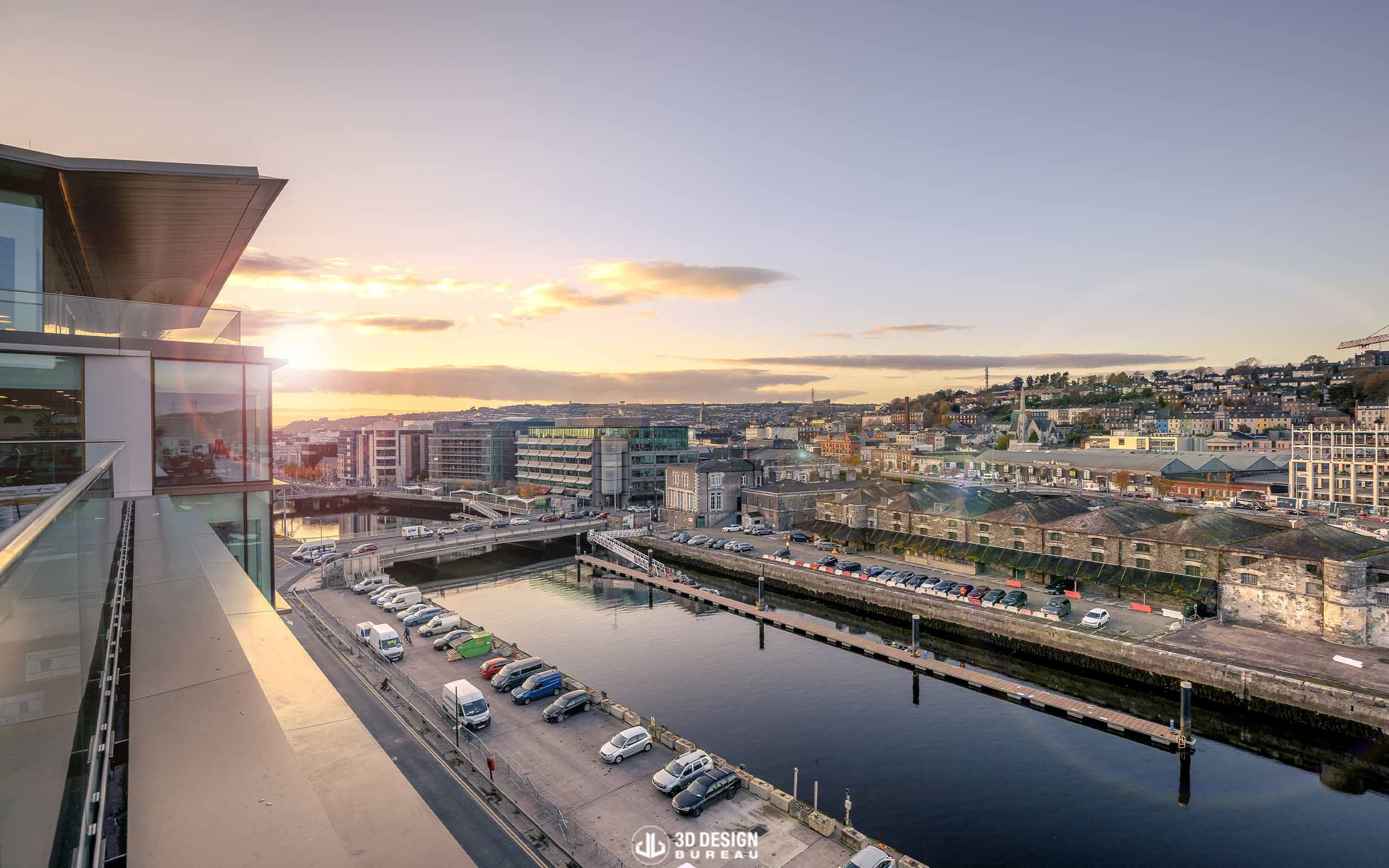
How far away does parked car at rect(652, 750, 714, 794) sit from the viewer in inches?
603

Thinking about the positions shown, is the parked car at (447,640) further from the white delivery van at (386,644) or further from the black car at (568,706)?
the black car at (568,706)

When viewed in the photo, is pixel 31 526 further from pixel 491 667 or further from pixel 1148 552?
pixel 1148 552

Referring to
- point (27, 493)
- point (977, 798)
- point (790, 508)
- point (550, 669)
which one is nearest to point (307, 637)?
→ point (550, 669)

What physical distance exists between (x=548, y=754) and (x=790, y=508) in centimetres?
3346

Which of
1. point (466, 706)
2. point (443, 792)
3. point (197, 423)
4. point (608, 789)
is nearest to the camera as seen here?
point (197, 423)

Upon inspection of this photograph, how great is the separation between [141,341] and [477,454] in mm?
83154

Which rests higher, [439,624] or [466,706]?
[466,706]

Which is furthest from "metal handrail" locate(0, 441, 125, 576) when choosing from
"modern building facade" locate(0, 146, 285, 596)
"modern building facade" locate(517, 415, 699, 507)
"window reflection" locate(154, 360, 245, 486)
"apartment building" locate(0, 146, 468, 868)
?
"modern building facade" locate(517, 415, 699, 507)

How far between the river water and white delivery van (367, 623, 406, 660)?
5730 millimetres

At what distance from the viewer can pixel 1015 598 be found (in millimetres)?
29359

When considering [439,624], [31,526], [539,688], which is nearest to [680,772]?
[539,688]

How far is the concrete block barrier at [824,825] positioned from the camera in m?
13.8

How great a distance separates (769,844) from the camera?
13.6m

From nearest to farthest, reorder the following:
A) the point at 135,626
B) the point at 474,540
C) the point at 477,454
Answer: the point at 135,626
the point at 474,540
the point at 477,454
